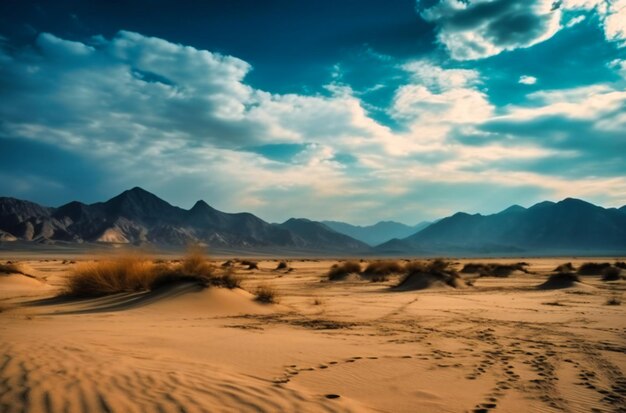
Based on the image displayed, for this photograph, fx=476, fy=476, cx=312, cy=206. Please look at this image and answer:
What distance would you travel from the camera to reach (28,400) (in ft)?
13.2

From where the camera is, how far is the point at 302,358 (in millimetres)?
6656

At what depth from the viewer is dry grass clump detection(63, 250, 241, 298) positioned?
14.5 m

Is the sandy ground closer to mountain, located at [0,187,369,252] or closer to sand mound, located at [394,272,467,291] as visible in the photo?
sand mound, located at [394,272,467,291]

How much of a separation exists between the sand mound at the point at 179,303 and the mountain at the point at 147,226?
124 meters

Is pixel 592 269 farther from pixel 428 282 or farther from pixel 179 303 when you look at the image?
pixel 179 303

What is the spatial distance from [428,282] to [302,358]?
14.9 meters

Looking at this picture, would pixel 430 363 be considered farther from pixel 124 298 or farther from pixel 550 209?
pixel 550 209

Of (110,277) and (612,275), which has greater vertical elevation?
(110,277)

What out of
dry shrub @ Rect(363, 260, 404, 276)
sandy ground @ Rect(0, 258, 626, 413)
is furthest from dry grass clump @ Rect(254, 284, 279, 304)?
dry shrub @ Rect(363, 260, 404, 276)

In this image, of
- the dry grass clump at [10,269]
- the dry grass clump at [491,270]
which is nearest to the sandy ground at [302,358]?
the dry grass clump at [10,269]

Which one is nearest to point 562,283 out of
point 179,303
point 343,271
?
point 343,271

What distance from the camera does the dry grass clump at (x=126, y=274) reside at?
1448 centimetres

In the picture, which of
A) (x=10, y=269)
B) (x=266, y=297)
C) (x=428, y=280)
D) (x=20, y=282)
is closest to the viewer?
(x=266, y=297)

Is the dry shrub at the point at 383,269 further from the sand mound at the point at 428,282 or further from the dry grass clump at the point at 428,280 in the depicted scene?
the sand mound at the point at 428,282
